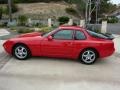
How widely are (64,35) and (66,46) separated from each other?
0.42 meters

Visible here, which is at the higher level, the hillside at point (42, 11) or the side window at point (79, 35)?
the hillside at point (42, 11)

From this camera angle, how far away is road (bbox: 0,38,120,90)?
21.5 ft

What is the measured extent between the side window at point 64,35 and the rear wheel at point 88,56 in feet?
2.46

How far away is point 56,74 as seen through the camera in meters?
7.53

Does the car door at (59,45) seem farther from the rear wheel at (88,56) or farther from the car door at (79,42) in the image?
the rear wheel at (88,56)

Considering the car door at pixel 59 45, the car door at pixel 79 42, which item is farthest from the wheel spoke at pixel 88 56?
the car door at pixel 59 45

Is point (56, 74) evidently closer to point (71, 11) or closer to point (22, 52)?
point (22, 52)

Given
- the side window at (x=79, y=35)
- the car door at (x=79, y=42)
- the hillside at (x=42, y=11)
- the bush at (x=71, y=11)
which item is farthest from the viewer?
the bush at (x=71, y=11)

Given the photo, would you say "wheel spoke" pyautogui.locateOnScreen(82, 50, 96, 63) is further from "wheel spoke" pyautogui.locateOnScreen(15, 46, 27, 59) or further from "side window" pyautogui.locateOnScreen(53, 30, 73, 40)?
"wheel spoke" pyautogui.locateOnScreen(15, 46, 27, 59)

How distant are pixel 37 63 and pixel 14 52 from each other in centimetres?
108

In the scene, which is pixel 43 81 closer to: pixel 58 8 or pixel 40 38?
pixel 40 38

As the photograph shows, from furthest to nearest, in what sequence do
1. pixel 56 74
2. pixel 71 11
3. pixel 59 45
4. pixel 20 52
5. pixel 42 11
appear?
1. pixel 71 11
2. pixel 42 11
3. pixel 20 52
4. pixel 59 45
5. pixel 56 74

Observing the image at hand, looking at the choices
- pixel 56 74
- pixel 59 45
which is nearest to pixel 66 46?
pixel 59 45

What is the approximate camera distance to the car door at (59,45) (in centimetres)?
898
